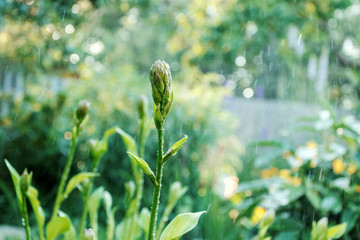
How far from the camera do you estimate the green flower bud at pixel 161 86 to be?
16.0 inches

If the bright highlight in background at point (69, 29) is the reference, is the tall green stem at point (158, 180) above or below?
above

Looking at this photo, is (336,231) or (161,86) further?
(336,231)

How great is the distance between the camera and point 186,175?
97.1 inches

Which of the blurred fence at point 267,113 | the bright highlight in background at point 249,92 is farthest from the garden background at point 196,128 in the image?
the bright highlight in background at point 249,92

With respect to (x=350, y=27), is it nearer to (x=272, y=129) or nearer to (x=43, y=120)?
(x=272, y=129)

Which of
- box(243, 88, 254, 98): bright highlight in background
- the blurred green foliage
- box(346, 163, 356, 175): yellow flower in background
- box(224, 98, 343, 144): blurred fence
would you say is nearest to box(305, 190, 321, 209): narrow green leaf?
the blurred green foliage

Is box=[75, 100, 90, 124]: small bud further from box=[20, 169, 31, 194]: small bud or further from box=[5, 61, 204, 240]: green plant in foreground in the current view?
box=[20, 169, 31, 194]: small bud

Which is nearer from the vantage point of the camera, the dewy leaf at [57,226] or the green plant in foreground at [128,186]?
the green plant in foreground at [128,186]

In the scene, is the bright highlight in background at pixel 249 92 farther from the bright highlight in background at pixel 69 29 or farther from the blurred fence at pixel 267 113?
the bright highlight in background at pixel 69 29

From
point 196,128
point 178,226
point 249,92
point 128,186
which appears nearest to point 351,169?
point 128,186

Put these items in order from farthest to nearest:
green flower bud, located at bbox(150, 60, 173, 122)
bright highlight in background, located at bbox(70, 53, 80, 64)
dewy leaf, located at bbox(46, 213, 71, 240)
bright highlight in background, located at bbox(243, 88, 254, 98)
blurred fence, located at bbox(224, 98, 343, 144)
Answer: bright highlight in background, located at bbox(243, 88, 254, 98), blurred fence, located at bbox(224, 98, 343, 144), bright highlight in background, located at bbox(70, 53, 80, 64), dewy leaf, located at bbox(46, 213, 71, 240), green flower bud, located at bbox(150, 60, 173, 122)

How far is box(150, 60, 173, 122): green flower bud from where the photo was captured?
0.41 metres

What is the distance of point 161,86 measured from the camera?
406 millimetres

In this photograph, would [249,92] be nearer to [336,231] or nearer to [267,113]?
[267,113]
